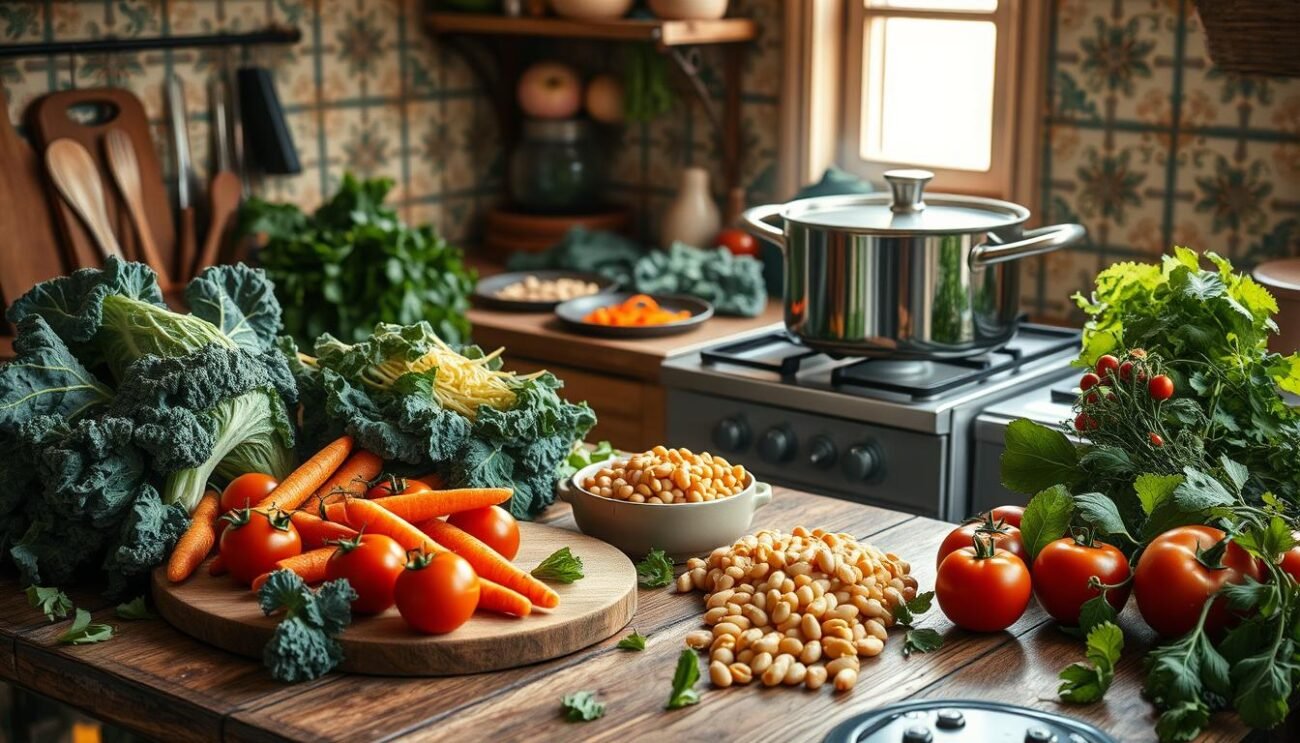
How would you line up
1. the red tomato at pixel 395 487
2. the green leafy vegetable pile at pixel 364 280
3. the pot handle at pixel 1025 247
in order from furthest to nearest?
the green leafy vegetable pile at pixel 364 280 → the pot handle at pixel 1025 247 → the red tomato at pixel 395 487

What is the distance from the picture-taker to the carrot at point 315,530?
1.71m

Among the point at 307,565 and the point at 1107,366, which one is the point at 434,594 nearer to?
the point at 307,565

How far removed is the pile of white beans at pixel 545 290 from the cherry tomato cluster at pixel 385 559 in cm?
158

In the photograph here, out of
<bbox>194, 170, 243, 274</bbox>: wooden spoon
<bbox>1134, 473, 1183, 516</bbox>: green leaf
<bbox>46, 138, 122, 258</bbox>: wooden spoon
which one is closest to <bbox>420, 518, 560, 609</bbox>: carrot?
<bbox>1134, 473, 1183, 516</bbox>: green leaf

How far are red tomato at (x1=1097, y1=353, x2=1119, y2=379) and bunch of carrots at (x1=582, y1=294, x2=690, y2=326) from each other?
1397mm

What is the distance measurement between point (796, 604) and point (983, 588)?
0.19m

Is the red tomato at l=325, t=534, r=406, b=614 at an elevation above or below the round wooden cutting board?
above

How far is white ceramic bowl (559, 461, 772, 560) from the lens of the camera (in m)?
1.81

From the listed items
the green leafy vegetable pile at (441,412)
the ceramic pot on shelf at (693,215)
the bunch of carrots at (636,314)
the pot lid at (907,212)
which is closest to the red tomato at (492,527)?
the green leafy vegetable pile at (441,412)

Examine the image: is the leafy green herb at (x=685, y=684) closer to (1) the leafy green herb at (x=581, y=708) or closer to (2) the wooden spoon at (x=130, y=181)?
(1) the leafy green herb at (x=581, y=708)

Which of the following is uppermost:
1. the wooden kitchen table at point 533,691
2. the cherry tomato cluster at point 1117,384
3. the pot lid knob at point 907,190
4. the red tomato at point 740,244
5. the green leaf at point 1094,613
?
the pot lid knob at point 907,190

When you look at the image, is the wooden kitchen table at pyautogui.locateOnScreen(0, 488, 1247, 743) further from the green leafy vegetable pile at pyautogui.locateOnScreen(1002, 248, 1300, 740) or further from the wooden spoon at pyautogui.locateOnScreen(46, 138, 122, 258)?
the wooden spoon at pyautogui.locateOnScreen(46, 138, 122, 258)

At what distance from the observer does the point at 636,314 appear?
315cm

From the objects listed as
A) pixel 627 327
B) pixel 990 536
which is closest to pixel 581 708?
pixel 990 536
